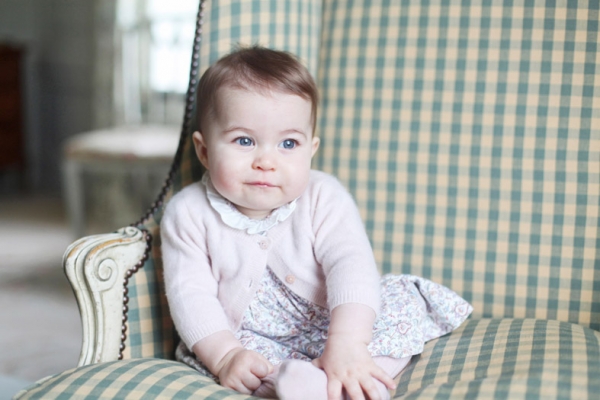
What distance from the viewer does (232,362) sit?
99 cm

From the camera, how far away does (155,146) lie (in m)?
2.87

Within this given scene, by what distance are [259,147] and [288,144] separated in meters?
0.05

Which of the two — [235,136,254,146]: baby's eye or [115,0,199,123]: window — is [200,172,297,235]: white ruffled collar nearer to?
[235,136,254,146]: baby's eye

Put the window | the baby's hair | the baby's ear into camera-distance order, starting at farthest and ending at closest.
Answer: the window
the baby's ear
the baby's hair

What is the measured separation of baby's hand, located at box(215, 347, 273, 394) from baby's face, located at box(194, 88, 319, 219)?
10.1 inches

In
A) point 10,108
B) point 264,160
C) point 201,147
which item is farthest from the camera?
point 10,108

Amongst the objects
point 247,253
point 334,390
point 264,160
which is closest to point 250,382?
point 334,390

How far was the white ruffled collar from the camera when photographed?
114 cm

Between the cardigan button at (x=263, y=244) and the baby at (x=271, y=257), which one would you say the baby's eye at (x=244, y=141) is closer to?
the baby at (x=271, y=257)

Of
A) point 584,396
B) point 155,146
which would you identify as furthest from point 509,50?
point 155,146

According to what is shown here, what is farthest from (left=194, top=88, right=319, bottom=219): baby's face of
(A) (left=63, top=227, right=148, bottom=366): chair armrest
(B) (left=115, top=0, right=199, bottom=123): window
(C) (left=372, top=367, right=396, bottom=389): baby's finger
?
(B) (left=115, top=0, right=199, bottom=123): window

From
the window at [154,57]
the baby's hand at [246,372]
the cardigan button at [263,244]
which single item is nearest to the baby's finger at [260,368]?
the baby's hand at [246,372]

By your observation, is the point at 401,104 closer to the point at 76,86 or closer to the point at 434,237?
the point at 434,237

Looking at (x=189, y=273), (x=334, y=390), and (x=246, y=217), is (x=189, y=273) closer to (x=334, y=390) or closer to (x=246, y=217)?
(x=246, y=217)
